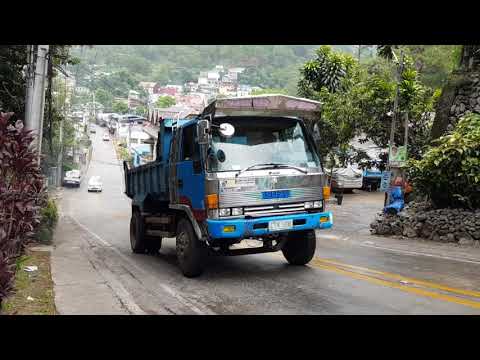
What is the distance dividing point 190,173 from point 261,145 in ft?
4.11

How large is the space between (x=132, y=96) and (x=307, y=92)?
124632 mm

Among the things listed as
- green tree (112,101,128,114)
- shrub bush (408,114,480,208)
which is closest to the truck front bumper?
shrub bush (408,114,480,208)

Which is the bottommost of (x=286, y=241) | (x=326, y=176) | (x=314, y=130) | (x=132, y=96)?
(x=286, y=241)

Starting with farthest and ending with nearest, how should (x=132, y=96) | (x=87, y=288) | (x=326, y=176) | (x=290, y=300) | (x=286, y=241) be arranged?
(x=132, y=96) < (x=286, y=241) < (x=326, y=176) < (x=87, y=288) < (x=290, y=300)

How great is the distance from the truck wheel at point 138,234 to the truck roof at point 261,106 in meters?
4.32

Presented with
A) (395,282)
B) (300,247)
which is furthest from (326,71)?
(395,282)

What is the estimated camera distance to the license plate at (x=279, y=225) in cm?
787

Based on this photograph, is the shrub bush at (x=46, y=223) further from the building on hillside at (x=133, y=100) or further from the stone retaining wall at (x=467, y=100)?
the building on hillside at (x=133, y=100)

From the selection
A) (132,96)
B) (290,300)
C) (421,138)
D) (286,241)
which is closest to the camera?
(290,300)

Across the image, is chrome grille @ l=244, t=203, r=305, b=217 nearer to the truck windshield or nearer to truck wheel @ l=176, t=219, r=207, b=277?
the truck windshield

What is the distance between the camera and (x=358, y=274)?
8.70 meters

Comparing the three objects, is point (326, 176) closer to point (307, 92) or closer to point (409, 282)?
point (409, 282)

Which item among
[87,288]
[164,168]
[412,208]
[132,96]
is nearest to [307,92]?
[412,208]

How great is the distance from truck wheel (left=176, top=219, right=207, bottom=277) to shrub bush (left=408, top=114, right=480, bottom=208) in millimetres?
7203
